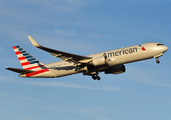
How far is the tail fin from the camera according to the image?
43.6 metres

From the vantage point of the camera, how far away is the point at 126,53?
38.9 meters

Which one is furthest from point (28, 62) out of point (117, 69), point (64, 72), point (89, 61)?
point (117, 69)

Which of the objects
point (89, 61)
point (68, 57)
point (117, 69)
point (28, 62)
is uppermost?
point (28, 62)

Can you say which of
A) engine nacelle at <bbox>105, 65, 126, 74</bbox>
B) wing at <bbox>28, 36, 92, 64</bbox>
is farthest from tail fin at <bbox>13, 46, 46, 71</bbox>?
engine nacelle at <bbox>105, 65, 126, 74</bbox>

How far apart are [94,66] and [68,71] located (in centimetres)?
494

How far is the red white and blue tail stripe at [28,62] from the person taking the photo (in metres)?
42.9

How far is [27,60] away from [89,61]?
12338mm

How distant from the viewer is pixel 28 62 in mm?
44250

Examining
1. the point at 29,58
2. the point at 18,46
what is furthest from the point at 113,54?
the point at 18,46

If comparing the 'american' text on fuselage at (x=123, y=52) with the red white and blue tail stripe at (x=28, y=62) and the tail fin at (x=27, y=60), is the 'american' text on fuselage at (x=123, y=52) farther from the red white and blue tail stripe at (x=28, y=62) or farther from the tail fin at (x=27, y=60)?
the tail fin at (x=27, y=60)

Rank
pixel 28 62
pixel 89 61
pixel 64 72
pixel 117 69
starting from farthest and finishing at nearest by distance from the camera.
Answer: pixel 117 69
pixel 28 62
pixel 64 72
pixel 89 61

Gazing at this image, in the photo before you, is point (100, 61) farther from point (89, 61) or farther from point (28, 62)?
point (28, 62)

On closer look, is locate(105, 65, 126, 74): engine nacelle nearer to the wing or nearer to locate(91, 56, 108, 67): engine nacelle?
locate(91, 56, 108, 67): engine nacelle

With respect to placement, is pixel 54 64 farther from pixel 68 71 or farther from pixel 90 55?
pixel 90 55
